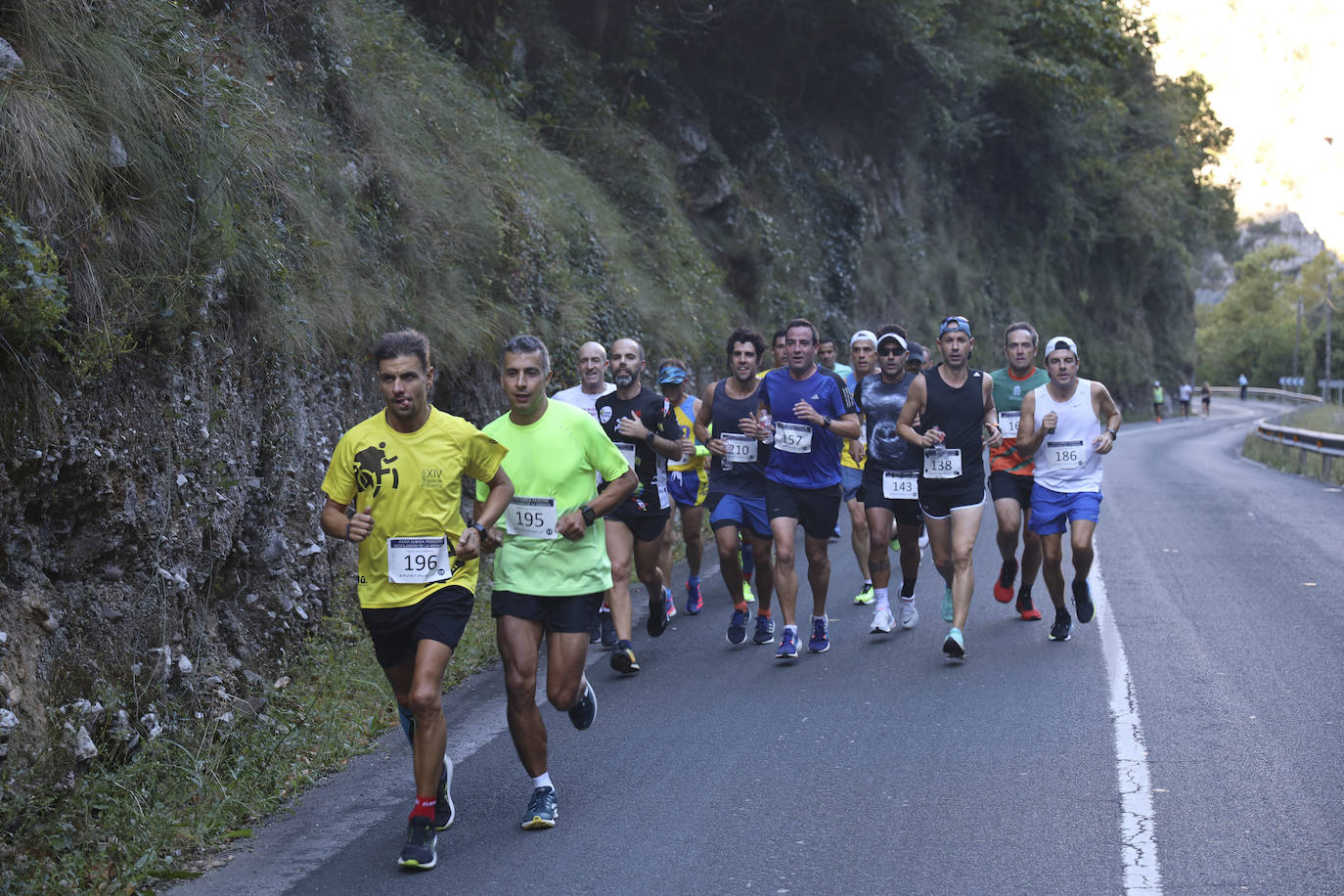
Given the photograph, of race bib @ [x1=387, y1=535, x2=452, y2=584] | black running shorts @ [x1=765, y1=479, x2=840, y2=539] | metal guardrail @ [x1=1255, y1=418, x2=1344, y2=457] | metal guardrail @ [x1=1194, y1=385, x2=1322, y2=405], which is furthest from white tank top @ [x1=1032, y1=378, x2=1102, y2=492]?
metal guardrail @ [x1=1194, y1=385, x2=1322, y2=405]

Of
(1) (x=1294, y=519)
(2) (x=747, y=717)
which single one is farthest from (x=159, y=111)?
(1) (x=1294, y=519)

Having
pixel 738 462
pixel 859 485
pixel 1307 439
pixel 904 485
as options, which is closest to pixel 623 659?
pixel 738 462

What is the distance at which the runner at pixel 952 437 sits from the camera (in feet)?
29.1

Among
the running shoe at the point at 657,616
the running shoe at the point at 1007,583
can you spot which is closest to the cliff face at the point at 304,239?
the running shoe at the point at 657,616

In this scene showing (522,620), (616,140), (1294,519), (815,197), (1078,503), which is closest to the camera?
(522,620)

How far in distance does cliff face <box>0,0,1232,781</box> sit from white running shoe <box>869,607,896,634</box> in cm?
362

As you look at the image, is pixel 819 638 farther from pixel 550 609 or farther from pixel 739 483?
pixel 550 609

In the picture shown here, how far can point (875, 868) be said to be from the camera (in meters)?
4.92

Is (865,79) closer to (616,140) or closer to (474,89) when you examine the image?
(616,140)

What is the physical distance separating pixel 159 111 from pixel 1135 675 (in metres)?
6.21

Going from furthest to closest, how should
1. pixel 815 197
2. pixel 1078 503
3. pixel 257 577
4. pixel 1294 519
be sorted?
1. pixel 815 197
2. pixel 1294 519
3. pixel 1078 503
4. pixel 257 577

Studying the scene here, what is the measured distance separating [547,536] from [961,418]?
4027 millimetres

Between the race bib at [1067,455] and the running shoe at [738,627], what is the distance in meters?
2.33

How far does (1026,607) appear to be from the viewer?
9.91 meters
